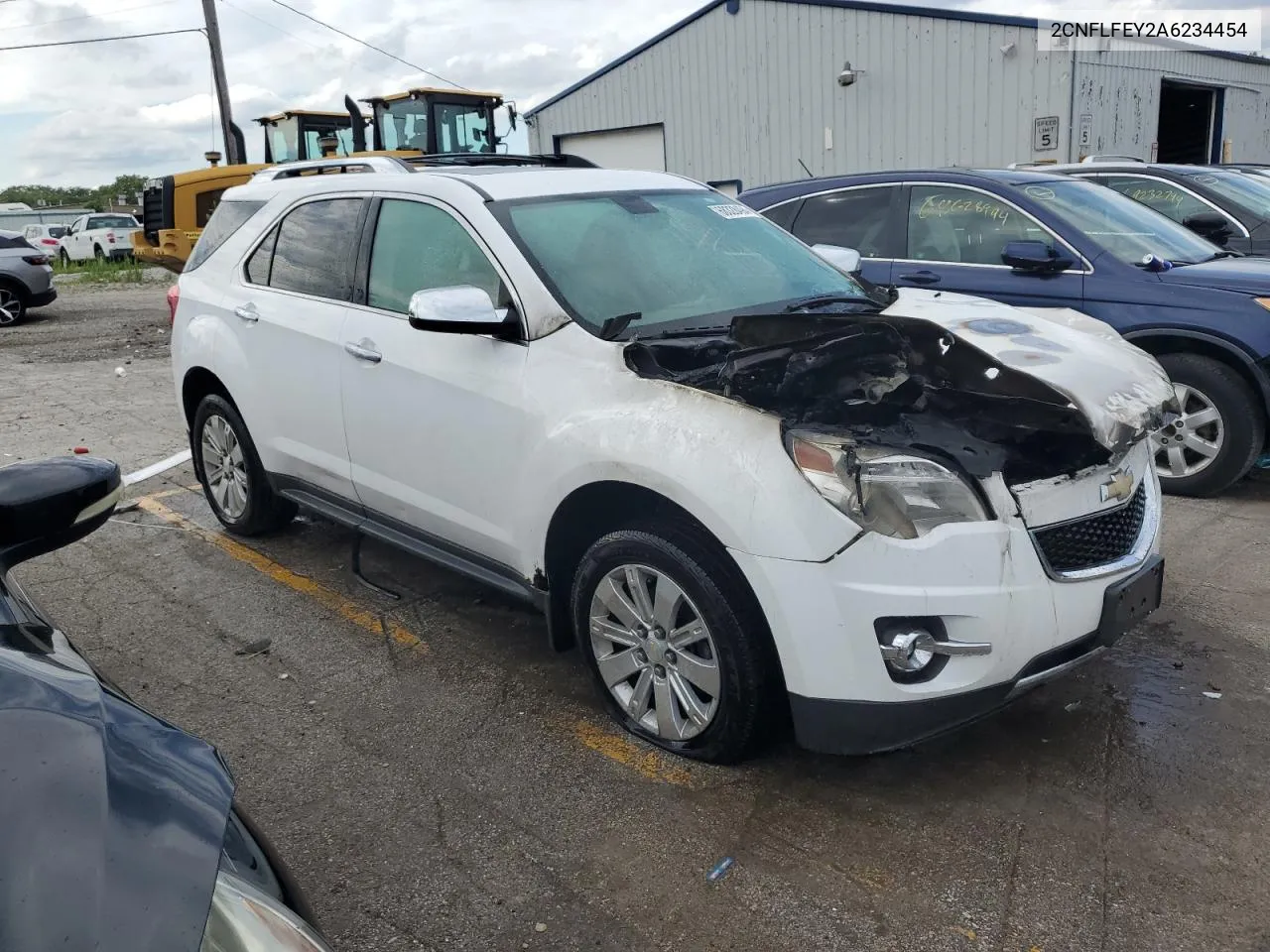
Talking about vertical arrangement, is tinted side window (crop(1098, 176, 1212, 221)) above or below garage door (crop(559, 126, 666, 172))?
below

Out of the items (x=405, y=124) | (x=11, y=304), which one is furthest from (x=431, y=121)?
(x=11, y=304)

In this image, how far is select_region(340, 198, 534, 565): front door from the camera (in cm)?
361

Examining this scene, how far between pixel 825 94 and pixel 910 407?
1847 centimetres

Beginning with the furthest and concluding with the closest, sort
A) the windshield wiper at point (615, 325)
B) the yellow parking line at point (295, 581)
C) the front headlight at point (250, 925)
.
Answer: the yellow parking line at point (295, 581) → the windshield wiper at point (615, 325) → the front headlight at point (250, 925)

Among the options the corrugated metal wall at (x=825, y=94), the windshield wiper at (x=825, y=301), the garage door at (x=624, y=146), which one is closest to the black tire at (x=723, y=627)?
the windshield wiper at (x=825, y=301)

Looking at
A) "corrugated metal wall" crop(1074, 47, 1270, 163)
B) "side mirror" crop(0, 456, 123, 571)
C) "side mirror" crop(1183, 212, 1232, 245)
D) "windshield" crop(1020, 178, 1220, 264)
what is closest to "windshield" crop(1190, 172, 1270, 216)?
"side mirror" crop(1183, 212, 1232, 245)

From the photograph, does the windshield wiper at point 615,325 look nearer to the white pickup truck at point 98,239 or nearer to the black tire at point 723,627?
the black tire at point 723,627

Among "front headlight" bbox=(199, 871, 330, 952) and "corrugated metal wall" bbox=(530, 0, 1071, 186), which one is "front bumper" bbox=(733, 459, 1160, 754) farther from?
"corrugated metal wall" bbox=(530, 0, 1071, 186)

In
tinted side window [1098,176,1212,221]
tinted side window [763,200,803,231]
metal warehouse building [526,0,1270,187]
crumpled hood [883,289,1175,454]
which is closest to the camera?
crumpled hood [883,289,1175,454]

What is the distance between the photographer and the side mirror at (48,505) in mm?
→ 2090

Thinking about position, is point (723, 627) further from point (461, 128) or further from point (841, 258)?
point (461, 128)

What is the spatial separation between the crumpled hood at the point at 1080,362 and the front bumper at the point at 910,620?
0.51 meters

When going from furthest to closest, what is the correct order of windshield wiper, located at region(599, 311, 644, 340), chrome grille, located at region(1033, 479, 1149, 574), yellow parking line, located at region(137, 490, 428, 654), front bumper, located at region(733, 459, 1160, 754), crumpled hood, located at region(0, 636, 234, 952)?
yellow parking line, located at region(137, 490, 428, 654)
windshield wiper, located at region(599, 311, 644, 340)
chrome grille, located at region(1033, 479, 1149, 574)
front bumper, located at region(733, 459, 1160, 754)
crumpled hood, located at region(0, 636, 234, 952)

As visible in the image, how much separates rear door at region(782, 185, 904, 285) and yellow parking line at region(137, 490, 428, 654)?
399cm
